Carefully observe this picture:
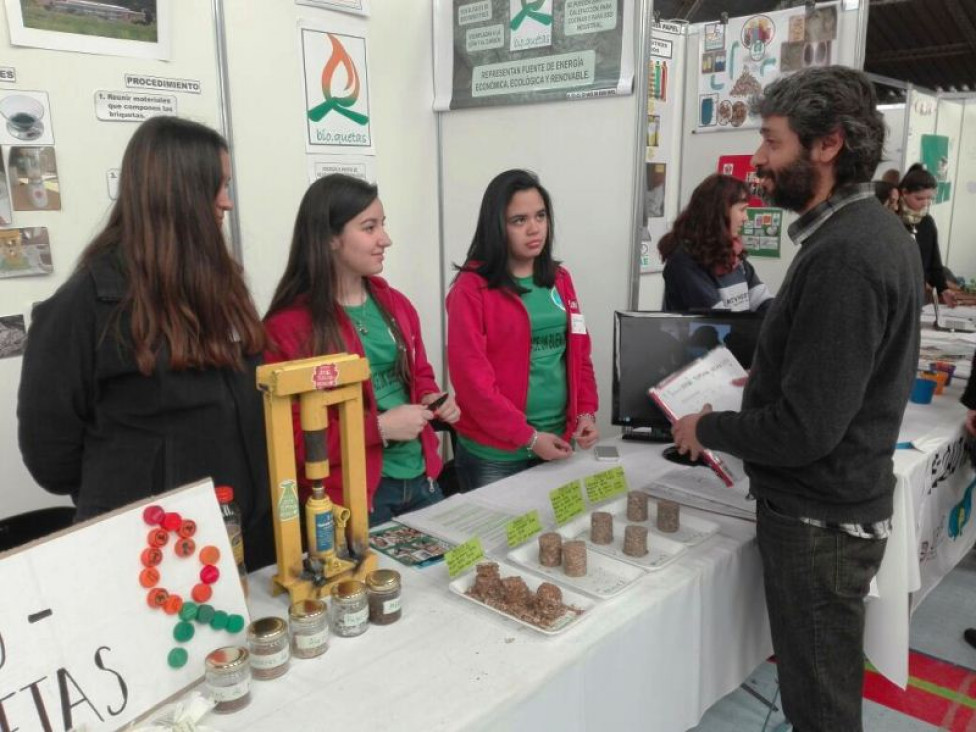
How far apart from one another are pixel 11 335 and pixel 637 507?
5.80 feet

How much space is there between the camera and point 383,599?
1.08 metres

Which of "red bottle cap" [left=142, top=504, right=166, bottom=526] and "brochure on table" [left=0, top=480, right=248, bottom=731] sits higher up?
"red bottle cap" [left=142, top=504, right=166, bottom=526]

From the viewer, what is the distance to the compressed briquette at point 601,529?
4.53 feet

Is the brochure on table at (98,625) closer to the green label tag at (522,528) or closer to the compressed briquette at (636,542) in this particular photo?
the green label tag at (522,528)

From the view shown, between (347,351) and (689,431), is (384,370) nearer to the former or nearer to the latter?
(347,351)

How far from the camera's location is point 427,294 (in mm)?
3061

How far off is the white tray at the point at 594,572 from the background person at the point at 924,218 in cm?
316

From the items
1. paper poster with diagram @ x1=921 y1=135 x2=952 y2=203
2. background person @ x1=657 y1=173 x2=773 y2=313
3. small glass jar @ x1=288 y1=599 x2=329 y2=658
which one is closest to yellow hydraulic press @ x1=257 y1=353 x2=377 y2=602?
small glass jar @ x1=288 y1=599 x2=329 y2=658

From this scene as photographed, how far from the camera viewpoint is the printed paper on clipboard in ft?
4.93

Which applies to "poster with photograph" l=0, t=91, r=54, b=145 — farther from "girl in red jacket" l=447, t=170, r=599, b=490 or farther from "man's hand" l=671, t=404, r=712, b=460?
"man's hand" l=671, t=404, r=712, b=460

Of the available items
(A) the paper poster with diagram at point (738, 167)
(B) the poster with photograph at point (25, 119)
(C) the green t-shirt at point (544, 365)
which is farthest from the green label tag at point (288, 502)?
(A) the paper poster with diagram at point (738, 167)

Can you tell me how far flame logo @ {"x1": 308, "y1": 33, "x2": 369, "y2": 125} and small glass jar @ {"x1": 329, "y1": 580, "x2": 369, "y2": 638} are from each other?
1996 millimetres

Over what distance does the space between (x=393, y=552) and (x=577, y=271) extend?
1360 millimetres

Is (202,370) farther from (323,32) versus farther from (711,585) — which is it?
(323,32)
